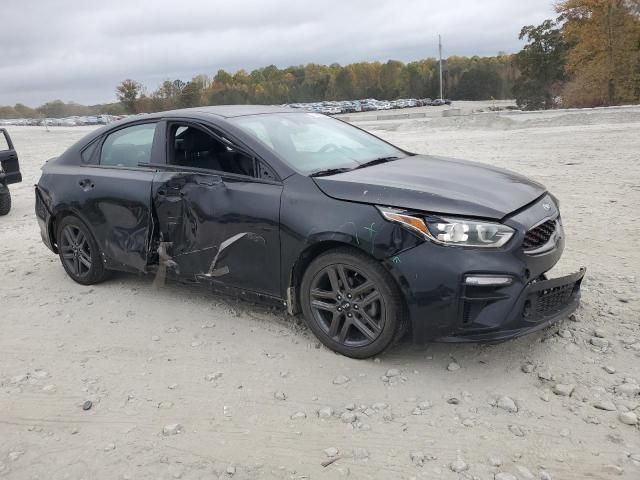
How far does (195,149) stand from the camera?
4.73 metres

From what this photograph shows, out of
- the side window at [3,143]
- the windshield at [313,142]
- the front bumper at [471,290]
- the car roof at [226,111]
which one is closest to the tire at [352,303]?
the front bumper at [471,290]

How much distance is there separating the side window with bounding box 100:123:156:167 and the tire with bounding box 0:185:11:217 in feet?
18.5

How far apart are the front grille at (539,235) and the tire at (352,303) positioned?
823mm

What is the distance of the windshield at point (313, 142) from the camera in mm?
4250

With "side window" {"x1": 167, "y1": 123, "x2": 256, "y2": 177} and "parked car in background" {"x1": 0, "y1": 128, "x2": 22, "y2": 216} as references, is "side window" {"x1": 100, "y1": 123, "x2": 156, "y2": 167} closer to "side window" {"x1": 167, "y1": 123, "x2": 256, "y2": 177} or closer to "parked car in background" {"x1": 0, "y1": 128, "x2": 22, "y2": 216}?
"side window" {"x1": 167, "y1": 123, "x2": 256, "y2": 177}

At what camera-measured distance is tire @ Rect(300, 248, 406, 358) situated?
141 inches

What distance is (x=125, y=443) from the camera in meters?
3.12

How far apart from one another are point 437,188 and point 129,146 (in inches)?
112

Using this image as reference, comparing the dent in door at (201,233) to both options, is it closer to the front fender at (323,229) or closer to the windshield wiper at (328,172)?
the front fender at (323,229)

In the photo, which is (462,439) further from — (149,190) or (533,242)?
(149,190)

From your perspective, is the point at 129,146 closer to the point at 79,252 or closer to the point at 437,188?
the point at 79,252

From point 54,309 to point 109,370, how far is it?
1.52m

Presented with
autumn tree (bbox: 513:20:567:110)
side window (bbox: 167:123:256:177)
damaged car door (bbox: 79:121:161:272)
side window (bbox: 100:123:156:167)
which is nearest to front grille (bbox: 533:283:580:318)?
side window (bbox: 167:123:256:177)

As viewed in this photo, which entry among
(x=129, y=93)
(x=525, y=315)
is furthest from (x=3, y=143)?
(x=129, y=93)
